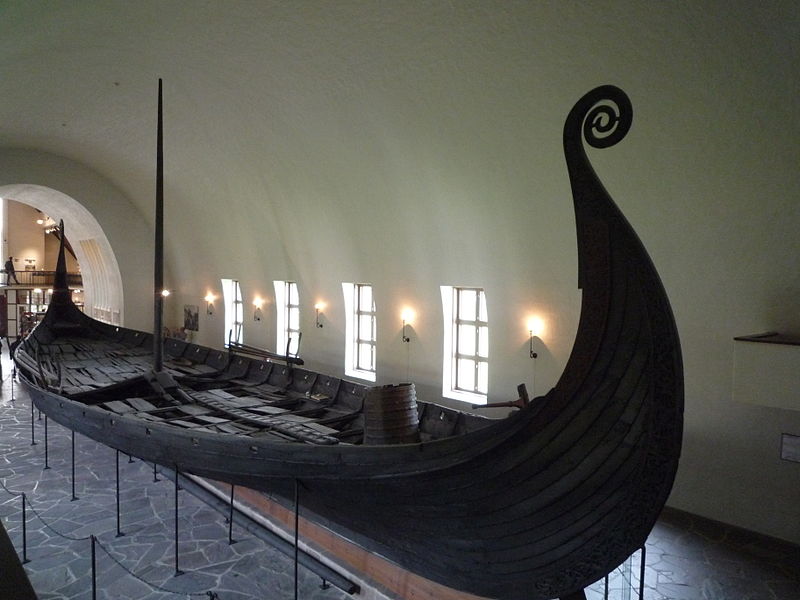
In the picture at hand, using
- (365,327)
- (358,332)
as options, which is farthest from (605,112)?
(358,332)

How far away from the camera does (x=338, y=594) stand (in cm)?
528

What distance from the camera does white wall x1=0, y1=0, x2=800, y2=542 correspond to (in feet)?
19.0

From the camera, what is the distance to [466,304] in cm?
1072

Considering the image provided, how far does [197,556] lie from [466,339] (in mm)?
6263

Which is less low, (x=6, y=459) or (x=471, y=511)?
(x=471, y=511)

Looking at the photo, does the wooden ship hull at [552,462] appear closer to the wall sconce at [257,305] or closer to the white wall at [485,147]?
the white wall at [485,147]

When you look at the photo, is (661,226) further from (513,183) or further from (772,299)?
(513,183)

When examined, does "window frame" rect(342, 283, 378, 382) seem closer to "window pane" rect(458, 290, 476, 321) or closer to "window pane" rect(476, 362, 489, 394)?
"window pane" rect(458, 290, 476, 321)

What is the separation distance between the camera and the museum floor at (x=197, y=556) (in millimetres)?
5207

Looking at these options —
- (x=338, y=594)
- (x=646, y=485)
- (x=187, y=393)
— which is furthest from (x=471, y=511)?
(x=187, y=393)

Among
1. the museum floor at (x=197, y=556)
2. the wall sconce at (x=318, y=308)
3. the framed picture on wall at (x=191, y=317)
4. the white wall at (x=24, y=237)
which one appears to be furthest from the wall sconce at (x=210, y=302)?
the white wall at (x=24, y=237)

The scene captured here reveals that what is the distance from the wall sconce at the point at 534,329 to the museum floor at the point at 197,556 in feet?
9.55

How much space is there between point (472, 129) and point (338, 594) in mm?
6232

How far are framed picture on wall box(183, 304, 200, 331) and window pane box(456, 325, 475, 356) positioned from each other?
11.2 metres
